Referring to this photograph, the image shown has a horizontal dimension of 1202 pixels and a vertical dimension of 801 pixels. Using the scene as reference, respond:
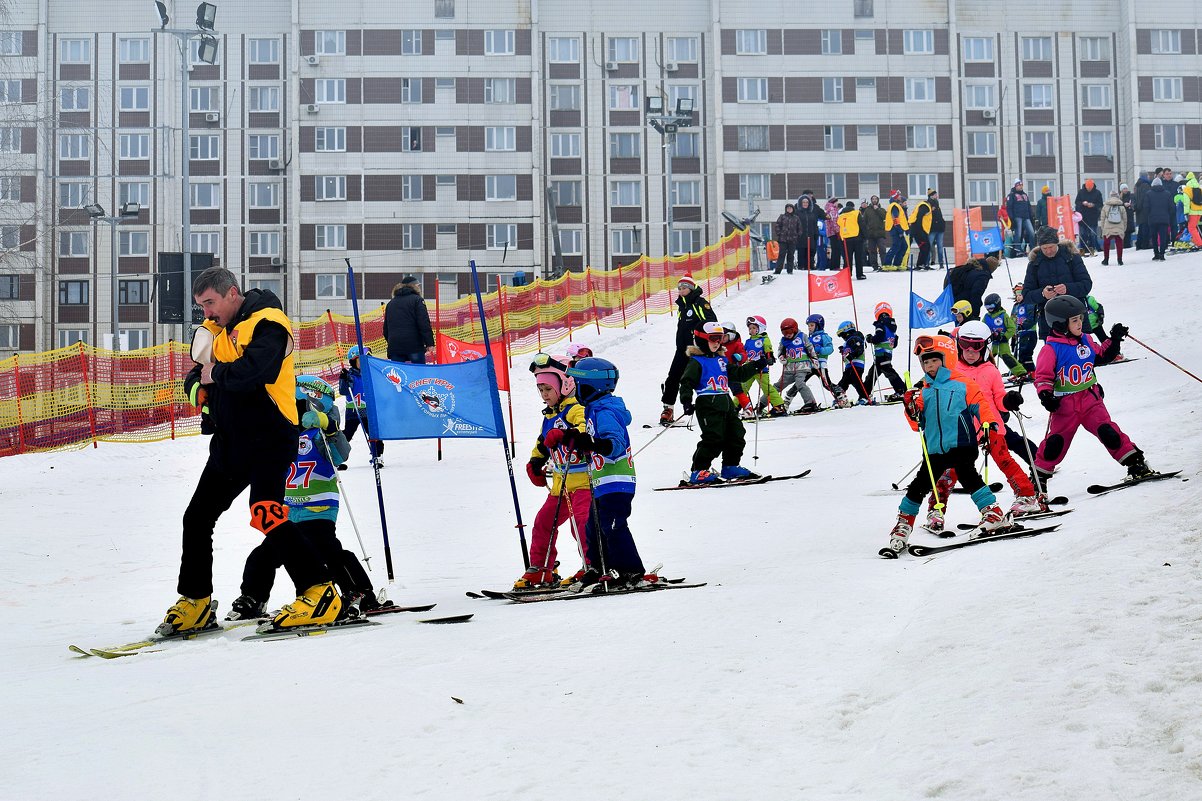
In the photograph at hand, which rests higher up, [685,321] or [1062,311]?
[685,321]

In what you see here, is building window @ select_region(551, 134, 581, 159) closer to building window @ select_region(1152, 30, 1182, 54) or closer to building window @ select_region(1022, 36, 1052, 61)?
building window @ select_region(1022, 36, 1052, 61)

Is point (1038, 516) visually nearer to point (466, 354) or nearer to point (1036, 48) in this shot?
point (466, 354)

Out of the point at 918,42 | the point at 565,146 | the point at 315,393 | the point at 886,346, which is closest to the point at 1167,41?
the point at 918,42

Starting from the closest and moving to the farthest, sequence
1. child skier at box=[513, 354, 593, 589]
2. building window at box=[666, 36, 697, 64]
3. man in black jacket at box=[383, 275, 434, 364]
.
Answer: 1. child skier at box=[513, 354, 593, 589]
2. man in black jacket at box=[383, 275, 434, 364]
3. building window at box=[666, 36, 697, 64]

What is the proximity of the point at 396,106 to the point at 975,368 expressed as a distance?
51530 mm

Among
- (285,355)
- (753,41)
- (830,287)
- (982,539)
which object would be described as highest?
(753,41)

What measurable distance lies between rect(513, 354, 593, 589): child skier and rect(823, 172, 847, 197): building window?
2105 inches

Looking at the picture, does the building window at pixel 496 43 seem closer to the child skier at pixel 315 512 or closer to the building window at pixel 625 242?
the building window at pixel 625 242

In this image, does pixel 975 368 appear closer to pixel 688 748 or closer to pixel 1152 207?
pixel 688 748

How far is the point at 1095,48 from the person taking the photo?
6178 cm

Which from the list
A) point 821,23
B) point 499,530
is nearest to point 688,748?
point 499,530

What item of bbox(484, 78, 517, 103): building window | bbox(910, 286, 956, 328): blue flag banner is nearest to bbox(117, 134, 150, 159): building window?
bbox(484, 78, 517, 103): building window

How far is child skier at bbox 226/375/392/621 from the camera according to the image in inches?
293

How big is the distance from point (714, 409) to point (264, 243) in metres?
49.1
